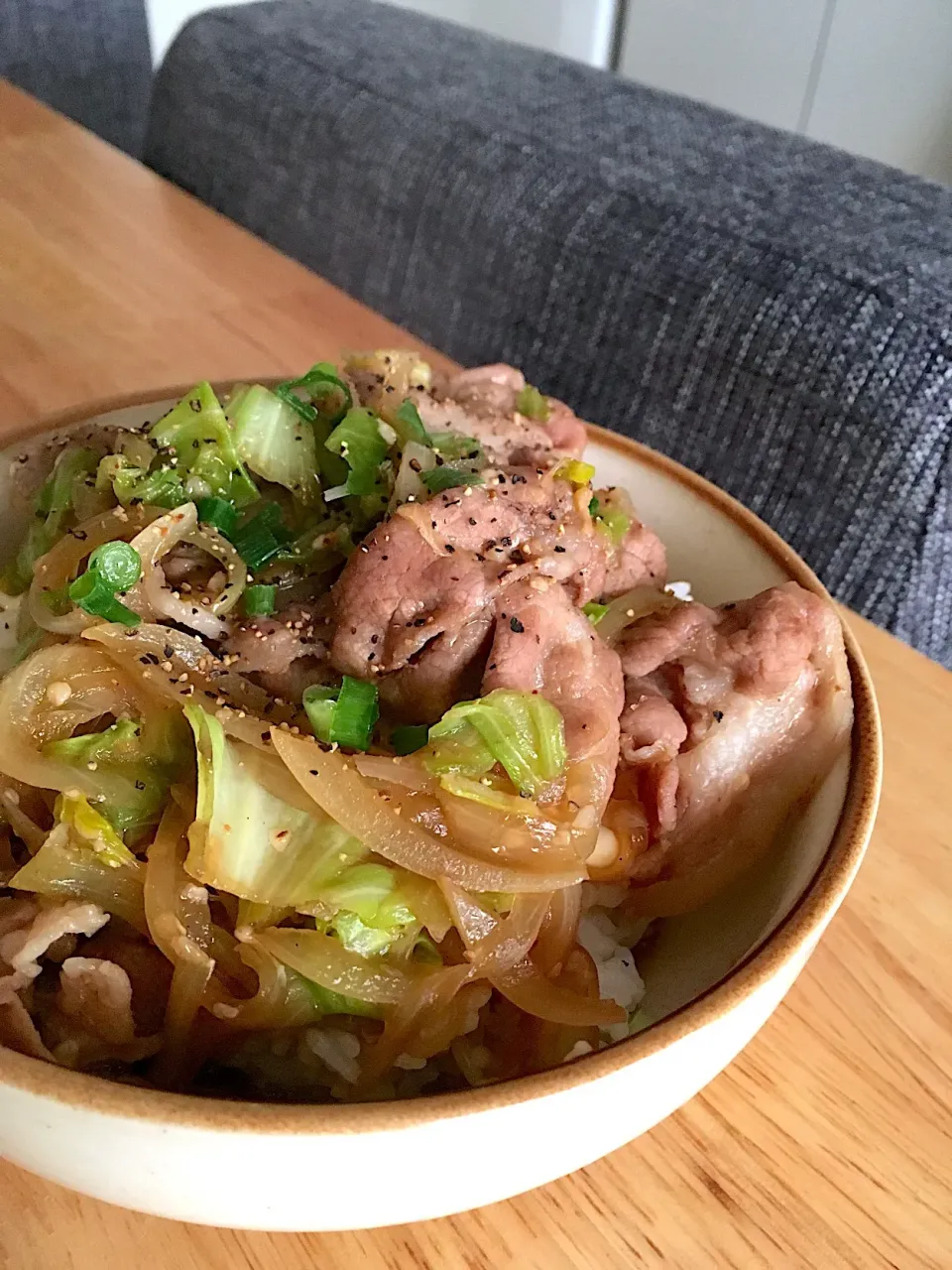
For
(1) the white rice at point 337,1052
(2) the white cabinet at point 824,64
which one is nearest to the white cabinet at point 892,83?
(2) the white cabinet at point 824,64

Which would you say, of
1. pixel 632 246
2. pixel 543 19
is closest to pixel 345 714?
pixel 632 246

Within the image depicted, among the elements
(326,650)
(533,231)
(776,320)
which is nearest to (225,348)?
(533,231)

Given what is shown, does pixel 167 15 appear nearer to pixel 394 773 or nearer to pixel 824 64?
pixel 824 64

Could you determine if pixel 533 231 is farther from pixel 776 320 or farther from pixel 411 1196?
pixel 411 1196

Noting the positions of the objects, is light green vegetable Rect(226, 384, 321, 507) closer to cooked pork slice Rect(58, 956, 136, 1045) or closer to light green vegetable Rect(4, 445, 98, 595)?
light green vegetable Rect(4, 445, 98, 595)

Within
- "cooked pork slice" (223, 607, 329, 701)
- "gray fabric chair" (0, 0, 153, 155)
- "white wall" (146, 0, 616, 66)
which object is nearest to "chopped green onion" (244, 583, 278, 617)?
"cooked pork slice" (223, 607, 329, 701)
